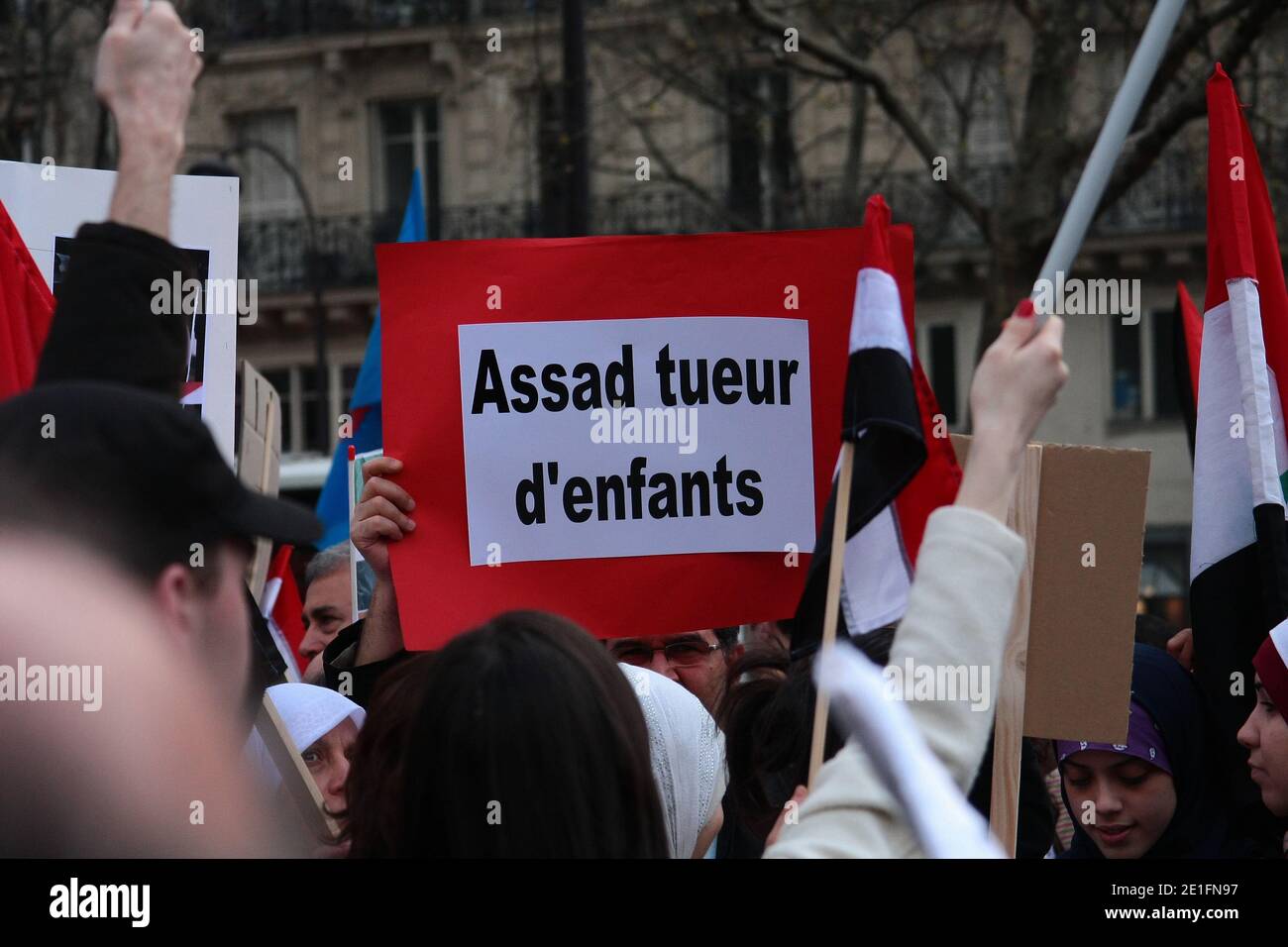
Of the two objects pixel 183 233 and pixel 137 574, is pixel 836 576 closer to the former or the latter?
pixel 137 574

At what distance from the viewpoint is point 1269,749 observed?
3135 mm

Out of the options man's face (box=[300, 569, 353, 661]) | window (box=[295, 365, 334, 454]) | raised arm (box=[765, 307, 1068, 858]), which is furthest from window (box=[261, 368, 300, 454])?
raised arm (box=[765, 307, 1068, 858])

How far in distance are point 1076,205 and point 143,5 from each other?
1231mm

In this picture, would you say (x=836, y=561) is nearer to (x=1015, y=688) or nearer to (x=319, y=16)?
(x=1015, y=688)

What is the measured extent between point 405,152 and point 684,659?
22458mm

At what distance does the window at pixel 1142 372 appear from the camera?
23.6 metres

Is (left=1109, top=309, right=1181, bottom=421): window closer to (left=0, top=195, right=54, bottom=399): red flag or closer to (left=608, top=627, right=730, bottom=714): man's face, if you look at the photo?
(left=608, top=627, right=730, bottom=714): man's face

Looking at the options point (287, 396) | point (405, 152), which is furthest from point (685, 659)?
point (287, 396)

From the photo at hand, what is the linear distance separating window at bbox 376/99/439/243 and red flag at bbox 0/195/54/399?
22092mm

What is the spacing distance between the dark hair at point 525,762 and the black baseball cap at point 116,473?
1.01 ft

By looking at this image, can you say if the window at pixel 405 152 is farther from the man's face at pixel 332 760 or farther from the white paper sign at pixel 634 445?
the man's face at pixel 332 760

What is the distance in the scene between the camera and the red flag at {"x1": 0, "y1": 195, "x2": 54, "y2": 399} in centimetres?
316
